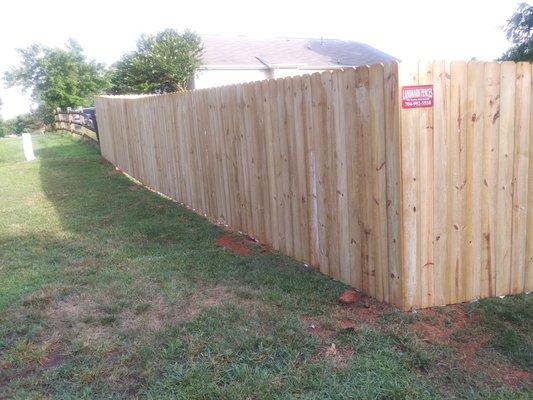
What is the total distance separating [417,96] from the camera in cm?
383

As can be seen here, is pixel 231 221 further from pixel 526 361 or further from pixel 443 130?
pixel 526 361

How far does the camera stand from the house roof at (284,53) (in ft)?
95.4

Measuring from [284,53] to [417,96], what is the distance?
28.9 metres

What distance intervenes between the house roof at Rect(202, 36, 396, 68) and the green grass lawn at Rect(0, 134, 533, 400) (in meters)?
23.6

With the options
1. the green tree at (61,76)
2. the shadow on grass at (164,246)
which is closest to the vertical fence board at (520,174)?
the shadow on grass at (164,246)

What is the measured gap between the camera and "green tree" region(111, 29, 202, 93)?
25.1m

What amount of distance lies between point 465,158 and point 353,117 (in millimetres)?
965

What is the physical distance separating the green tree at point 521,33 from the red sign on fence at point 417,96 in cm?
1400

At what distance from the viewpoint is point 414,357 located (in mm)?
3414

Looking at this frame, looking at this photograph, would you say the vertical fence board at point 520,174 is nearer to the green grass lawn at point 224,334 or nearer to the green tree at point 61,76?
the green grass lawn at point 224,334

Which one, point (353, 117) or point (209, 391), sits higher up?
point (353, 117)

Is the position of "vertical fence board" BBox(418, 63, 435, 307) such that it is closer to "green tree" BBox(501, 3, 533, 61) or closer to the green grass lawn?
the green grass lawn

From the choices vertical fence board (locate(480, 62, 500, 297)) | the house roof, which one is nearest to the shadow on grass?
vertical fence board (locate(480, 62, 500, 297))

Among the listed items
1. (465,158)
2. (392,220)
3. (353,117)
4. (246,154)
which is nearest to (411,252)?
(392,220)
